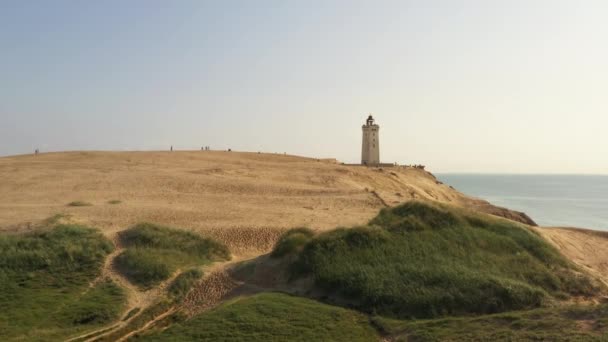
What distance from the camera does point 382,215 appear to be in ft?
60.2

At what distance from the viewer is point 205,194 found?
30.0m

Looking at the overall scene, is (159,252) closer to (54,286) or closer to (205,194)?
(54,286)

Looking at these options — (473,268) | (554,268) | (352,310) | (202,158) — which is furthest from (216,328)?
(202,158)

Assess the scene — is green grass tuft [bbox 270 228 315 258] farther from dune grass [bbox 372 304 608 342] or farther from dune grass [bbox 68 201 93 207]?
dune grass [bbox 68 201 93 207]

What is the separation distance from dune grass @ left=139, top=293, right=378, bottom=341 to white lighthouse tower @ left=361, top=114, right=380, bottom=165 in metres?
44.3

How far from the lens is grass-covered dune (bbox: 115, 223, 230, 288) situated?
1520 cm

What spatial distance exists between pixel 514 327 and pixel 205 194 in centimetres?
2248

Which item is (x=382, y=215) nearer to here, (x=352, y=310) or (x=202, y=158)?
(x=352, y=310)

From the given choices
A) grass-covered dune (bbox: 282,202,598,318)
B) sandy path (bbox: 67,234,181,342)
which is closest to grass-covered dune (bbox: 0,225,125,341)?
sandy path (bbox: 67,234,181,342)

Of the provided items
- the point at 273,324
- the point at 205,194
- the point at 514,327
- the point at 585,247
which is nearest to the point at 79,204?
the point at 205,194

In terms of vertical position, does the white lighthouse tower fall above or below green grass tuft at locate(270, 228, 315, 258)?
above

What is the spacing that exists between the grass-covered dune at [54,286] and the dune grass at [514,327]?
7.60 m

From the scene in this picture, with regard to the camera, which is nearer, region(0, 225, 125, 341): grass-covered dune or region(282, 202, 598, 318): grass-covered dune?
region(0, 225, 125, 341): grass-covered dune

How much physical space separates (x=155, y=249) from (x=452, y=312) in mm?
10346
